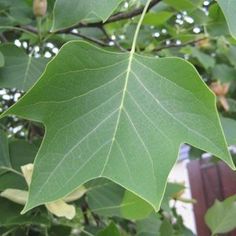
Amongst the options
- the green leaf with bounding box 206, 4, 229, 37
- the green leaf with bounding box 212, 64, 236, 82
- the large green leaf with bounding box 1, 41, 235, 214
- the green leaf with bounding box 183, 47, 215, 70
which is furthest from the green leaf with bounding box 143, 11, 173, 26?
the large green leaf with bounding box 1, 41, 235, 214

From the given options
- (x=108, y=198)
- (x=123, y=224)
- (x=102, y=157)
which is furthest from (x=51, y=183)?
(x=123, y=224)

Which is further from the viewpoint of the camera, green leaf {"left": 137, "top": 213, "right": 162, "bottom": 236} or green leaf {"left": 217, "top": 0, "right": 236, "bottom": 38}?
green leaf {"left": 137, "top": 213, "right": 162, "bottom": 236}

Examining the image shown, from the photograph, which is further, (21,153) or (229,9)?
(21,153)

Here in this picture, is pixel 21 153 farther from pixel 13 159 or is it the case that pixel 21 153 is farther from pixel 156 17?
pixel 156 17

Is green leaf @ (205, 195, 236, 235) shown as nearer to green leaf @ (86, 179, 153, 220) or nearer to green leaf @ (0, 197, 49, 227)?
green leaf @ (86, 179, 153, 220)

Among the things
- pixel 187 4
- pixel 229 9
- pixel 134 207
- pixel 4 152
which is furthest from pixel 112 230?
pixel 187 4

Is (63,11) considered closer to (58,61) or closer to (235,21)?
(58,61)

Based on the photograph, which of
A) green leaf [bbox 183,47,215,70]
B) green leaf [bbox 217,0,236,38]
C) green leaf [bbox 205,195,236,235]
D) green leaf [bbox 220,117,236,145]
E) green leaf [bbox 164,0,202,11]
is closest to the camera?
green leaf [bbox 217,0,236,38]
